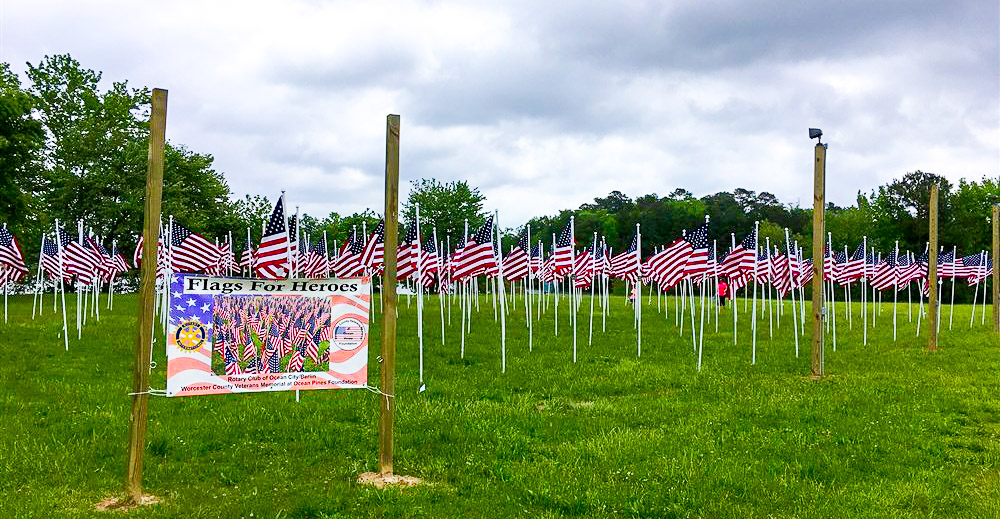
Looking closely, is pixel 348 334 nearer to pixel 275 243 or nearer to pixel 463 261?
pixel 275 243

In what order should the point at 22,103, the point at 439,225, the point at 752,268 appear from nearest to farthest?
the point at 752,268 → the point at 22,103 → the point at 439,225

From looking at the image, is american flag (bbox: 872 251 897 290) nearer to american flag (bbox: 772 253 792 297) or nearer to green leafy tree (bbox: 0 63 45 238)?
american flag (bbox: 772 253 792 297)

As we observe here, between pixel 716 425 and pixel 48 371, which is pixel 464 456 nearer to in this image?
pixel 716 425

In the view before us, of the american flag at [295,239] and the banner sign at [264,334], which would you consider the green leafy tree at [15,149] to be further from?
the banner sign at [264,334]

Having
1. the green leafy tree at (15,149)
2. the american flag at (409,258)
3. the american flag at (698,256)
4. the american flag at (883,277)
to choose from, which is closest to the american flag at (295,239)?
the american flag at (409,258)

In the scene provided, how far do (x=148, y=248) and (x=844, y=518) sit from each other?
6.79 meters

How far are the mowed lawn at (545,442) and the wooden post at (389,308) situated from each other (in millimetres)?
522

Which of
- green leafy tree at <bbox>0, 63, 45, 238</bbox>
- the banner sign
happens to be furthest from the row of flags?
green leafy tree at <bbox>0, 63, 45, 238</bbox>

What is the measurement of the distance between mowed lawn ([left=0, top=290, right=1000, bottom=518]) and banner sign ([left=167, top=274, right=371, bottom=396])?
1.09m

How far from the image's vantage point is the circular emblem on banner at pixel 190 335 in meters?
7.66

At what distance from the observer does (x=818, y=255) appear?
15.5 meters

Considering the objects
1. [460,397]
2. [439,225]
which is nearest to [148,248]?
[460,397]

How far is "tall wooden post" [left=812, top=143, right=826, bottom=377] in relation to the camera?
15188mm

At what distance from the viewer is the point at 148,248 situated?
7.19 meters
